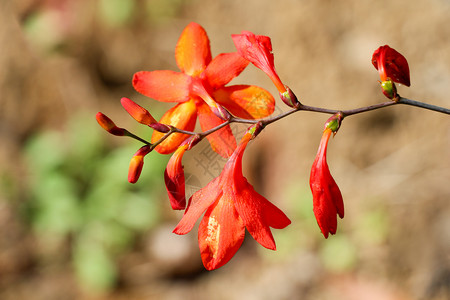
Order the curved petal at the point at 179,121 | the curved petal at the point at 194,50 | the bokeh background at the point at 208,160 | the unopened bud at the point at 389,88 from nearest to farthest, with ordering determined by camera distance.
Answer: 1. the unopened bud at the point at 389,88
2. the curved petal at the point at 179,121
3. the curved petal at the point at 194,50
4. the bokeh background at the point at 208,160

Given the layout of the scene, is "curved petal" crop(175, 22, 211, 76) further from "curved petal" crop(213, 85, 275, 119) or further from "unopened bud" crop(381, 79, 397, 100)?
"unopened bud" crop(381, 79, 397, 100)

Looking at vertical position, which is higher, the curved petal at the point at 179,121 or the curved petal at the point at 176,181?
the curved petal at the point at 179,121

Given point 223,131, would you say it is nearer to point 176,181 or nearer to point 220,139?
point 220,139

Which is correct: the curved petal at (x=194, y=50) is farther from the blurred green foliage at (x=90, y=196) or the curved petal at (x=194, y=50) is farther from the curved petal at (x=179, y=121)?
the blurred green foliage at (x=90, y=196)

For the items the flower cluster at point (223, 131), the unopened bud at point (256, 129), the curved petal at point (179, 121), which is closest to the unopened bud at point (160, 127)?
the flower cluster at point (223, 131)

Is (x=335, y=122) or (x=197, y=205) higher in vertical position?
(x=335, y=122)

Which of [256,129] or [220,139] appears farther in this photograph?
[220,139]

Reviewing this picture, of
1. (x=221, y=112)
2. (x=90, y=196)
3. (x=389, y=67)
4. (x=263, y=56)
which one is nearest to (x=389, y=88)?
(x=389, y=67)

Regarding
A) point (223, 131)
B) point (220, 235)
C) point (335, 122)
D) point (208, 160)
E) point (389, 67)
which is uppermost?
point (389, 67)

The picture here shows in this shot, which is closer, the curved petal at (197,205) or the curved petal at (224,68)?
the curved petal at (197,205)
